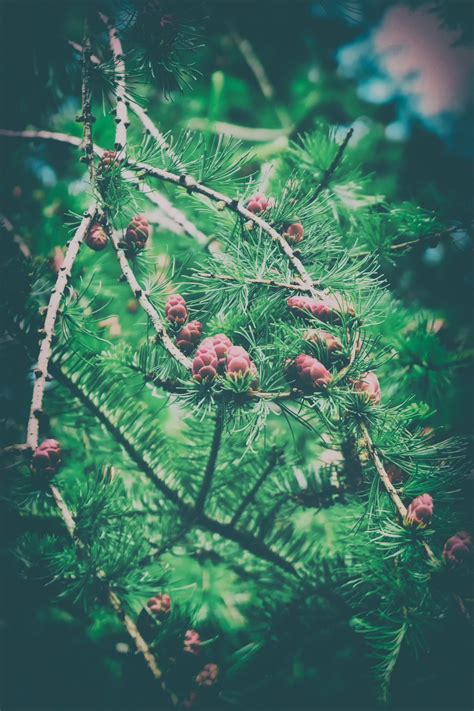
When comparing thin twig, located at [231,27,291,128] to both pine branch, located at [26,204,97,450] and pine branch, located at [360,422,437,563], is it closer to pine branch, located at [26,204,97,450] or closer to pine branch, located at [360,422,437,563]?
pine branch, located at [26,204,97,450]

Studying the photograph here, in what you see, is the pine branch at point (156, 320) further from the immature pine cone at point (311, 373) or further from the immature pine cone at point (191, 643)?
the immature pine cone at point (191, 643)

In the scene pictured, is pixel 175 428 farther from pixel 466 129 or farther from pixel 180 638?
pixel 466 129

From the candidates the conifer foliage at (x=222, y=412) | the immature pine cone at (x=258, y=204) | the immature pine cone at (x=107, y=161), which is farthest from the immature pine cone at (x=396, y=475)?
the immature pine cone at (x=107, y=161)

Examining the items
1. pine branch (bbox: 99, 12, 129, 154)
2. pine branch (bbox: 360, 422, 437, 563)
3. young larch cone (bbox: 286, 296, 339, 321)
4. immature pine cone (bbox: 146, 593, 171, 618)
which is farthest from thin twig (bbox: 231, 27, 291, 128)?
→ immature pine cone (bbox: 146, 593, 171, 618)

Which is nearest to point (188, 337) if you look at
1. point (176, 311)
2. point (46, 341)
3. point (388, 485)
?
point (176, 311)

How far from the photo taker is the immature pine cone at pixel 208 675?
53cm

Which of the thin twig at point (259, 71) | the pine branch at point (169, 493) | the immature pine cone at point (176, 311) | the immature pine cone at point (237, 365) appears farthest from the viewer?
the thin twig at point (259, 71)

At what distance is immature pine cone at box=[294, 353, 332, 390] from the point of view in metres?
0.44

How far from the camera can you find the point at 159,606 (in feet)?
1.85

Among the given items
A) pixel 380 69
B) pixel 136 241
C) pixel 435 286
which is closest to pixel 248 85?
pixel 380 69

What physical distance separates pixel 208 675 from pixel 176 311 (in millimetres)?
424

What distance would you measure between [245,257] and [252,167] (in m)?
0.77

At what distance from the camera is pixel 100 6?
0.67 m

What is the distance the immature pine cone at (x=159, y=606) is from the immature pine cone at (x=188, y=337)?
310 millimetres
